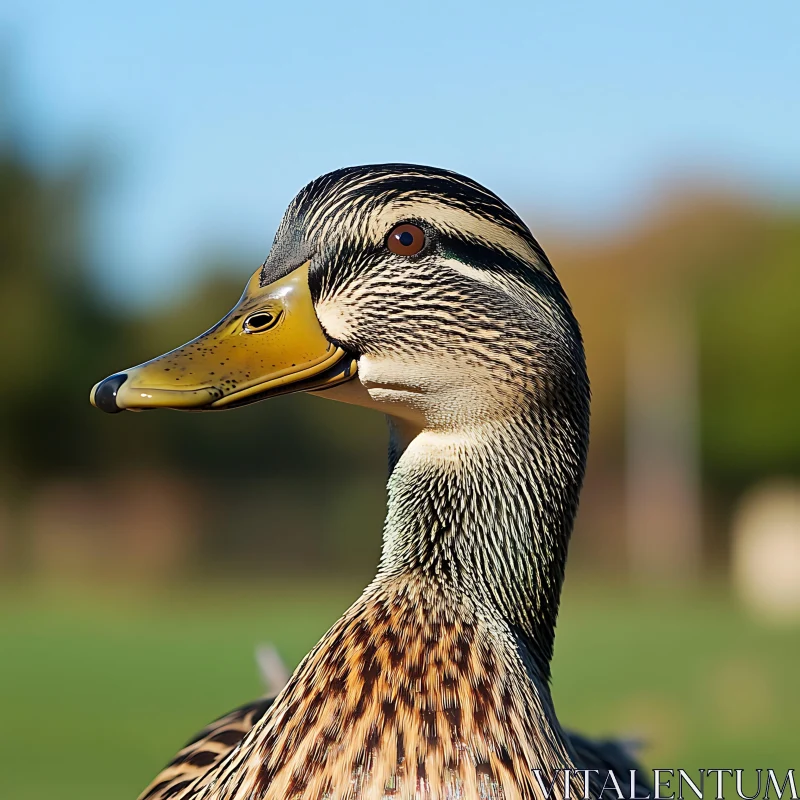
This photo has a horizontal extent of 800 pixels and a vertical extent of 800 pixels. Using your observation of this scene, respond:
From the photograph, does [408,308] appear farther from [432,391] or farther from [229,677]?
[229,677]

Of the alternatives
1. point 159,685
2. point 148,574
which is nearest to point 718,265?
point 148,574

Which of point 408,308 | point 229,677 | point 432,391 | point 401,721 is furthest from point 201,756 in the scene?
point 229,677

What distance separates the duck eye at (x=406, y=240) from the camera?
2.43 metres

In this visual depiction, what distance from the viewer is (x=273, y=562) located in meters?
27.0

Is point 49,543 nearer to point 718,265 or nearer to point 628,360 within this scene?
point 628,360

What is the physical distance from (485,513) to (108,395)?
730 mm

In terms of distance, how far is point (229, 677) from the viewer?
40.6 ft

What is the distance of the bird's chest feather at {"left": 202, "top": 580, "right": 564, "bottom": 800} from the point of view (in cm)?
215

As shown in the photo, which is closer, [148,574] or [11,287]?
[148,574]

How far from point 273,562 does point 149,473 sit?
623cm

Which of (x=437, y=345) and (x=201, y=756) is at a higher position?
(x=437, y=345)

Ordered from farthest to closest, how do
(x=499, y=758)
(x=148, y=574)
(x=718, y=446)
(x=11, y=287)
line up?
(x=718, y=446) < (x=11, y=287) < (x=148, y=574) < (x=499, y=758)

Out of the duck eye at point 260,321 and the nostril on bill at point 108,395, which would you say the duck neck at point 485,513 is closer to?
the duck eye at point 260,321

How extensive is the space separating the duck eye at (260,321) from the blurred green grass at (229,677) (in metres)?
2.58
